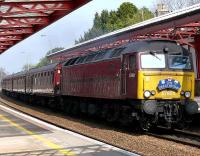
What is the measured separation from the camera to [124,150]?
1201cm

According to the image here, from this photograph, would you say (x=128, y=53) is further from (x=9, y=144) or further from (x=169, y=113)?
(x=9, y=144)

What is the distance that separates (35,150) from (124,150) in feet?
7.14

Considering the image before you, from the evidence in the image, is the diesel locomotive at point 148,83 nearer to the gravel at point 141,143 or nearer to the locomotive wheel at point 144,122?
the locomotive wheel at point 144,122

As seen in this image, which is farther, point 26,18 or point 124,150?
point 26,18

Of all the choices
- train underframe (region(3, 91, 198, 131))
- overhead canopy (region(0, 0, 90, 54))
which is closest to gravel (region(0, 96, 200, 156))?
train underframe (region(3, 91, 198, 131))

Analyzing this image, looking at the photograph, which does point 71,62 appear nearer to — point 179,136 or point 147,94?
point 147,94

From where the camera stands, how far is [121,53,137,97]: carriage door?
1608 cm

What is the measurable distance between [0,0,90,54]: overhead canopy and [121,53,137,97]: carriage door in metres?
4.62

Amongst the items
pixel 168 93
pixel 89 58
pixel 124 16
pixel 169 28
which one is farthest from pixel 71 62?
pixel 124 16

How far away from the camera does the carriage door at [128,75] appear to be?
52.7ft

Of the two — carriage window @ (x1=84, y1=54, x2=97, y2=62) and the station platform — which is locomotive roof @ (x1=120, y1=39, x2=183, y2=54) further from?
carriage window @ (x1=84, y1=54, x2=97, y2=62)

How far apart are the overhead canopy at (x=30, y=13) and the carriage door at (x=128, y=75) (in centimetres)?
462

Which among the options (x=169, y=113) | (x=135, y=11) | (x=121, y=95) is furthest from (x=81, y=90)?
(x=135, y=11)

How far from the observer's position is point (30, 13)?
26719 millimetres
